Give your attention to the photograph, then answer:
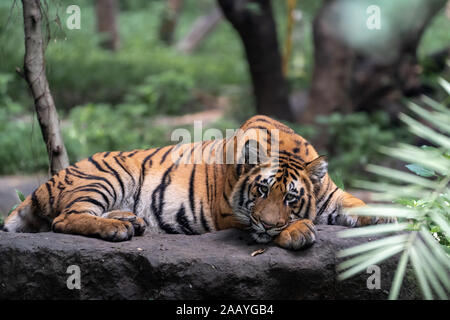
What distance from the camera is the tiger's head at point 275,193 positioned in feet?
11.4

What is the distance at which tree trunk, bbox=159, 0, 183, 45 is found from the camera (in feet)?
69.2

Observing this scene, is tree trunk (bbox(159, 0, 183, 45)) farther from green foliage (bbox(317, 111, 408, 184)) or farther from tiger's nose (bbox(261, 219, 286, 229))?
tiger's nose (bbox(261, 219, 286, 229))

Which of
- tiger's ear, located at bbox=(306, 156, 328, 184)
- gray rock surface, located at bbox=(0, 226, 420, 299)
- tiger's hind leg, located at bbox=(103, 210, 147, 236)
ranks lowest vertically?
gray rock surface, located at bbox=(0, 226, 420, 299)

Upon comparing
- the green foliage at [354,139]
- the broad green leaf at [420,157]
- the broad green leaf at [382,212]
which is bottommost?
the green foliage at [354,139]

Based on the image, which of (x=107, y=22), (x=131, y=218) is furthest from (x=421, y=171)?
(x=107, y=22)

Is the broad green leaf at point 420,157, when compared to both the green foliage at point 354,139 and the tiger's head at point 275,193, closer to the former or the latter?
the tiger's head at point 275,193

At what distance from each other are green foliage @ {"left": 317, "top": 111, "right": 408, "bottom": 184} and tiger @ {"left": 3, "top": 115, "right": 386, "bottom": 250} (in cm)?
503

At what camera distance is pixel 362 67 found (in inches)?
402

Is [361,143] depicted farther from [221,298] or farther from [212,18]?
[212,18]

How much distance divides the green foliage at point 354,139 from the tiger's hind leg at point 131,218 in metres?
5.56

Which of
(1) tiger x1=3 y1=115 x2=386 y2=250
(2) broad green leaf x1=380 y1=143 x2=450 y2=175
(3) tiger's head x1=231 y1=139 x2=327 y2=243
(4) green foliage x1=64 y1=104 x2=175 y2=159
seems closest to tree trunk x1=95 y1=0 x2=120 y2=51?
(4) green foliage x1=64 y1=104 x2=175 y2=159

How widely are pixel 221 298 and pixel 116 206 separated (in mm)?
1386

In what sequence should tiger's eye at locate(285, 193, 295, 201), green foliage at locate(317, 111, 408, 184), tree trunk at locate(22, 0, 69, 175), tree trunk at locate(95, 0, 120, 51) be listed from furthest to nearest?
tree trunk at locate(95, 0, 120, 51), green foliage at locate(317, 111, 408, 184), tree trunk at locate(22, 0, 69, 175), tiger's eye at locate(285, 193, 295, 201)

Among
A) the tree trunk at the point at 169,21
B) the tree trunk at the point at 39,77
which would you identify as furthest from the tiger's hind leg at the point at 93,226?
the tree trunk at the point at 169,21
